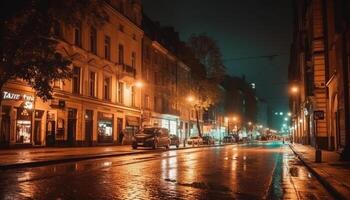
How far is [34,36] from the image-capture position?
66.2 feet

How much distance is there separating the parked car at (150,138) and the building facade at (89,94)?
5.03 m

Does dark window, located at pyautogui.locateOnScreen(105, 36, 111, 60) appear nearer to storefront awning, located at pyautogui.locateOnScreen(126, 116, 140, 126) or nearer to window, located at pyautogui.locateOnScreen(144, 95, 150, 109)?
storefront awning, located at pyautogui.locateOnScreen(126, 116, 140, 126)

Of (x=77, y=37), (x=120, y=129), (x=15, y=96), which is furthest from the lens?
(x=120, y=129)

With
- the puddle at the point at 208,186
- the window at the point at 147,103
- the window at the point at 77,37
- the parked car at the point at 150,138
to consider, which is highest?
the window at the point at 77,37

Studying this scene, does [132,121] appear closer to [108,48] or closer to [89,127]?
[108,48]

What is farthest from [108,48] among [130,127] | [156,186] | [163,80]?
[156,186]

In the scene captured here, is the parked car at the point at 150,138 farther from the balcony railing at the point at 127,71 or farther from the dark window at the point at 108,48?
the dark window at the point at 108,48

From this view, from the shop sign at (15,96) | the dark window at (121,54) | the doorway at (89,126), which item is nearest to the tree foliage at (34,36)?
the shop sign at (15,96)

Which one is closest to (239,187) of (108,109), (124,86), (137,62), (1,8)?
(1,8)

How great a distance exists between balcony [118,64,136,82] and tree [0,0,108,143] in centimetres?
2776

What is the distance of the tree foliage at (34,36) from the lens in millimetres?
19656

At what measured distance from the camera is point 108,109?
46.6 metres

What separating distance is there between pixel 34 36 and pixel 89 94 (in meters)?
22.7

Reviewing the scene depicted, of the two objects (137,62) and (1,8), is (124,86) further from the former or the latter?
(1,8)
